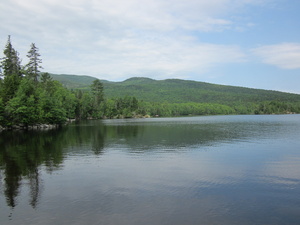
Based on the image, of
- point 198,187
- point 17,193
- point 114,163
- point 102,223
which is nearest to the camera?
point 102,223

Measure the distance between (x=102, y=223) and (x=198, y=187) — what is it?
802cm

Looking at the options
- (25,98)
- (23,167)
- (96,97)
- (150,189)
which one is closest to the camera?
(150,189)

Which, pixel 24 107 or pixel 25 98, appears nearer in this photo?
pixel 24 107

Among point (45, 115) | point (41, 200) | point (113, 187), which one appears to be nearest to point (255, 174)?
point (113, 187)

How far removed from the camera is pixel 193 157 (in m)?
29.2

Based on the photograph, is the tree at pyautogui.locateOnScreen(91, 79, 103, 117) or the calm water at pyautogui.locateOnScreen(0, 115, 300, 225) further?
the tree at pyautogui.locateOnScreen(91, 79, 103, 117)

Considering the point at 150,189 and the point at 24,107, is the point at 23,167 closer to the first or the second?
the point at 150,189

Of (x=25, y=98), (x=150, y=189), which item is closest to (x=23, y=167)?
(x=150, y=189)

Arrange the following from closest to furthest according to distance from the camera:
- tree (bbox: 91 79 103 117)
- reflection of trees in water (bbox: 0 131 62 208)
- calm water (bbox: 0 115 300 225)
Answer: calm water (bbox: 0 115 300 225) < reflection of trees in water (bbox: 0 131 62 208) < tree (bbox: 91 79 103 117)

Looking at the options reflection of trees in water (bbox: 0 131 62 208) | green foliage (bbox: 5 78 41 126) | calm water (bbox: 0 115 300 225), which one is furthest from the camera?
green foliage (bbox: 5 78 41 126)

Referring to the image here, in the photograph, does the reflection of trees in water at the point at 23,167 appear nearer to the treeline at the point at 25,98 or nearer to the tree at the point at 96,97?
the treeline at the point at 25,98

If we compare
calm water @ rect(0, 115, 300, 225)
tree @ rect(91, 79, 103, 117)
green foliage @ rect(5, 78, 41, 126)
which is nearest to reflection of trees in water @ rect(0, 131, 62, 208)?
calm water @ rect(0, 115, 300, 225)

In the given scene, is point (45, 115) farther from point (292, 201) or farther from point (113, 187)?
point (292, 201)

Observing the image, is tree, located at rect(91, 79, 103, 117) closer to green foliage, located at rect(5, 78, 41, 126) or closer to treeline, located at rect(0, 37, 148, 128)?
treeline, located at rect(0, 37, 148, 128)
